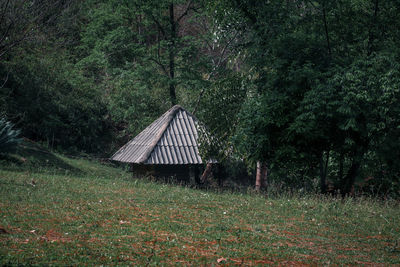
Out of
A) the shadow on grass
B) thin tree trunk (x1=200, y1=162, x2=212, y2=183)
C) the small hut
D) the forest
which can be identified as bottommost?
the shadow on grass

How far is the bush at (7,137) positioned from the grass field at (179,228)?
3674mm

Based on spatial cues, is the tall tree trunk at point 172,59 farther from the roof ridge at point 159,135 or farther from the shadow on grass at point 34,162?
the shadow on grass at point 34,162

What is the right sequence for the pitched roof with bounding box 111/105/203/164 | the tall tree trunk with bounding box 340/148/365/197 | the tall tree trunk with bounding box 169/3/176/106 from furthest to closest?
1. the tall tree trunk with bounding box 169/3/176/106
2. the pitched roof with bounding box 111/105/203/164
3. the tall tree trunk with bounding box 340/148/365/197

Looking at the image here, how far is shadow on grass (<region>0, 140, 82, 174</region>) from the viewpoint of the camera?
18.6 metres

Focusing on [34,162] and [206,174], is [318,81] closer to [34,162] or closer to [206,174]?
[206,174]

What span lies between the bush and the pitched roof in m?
3.95

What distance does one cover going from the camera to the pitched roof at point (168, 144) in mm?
18531

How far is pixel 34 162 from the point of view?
68.1ft

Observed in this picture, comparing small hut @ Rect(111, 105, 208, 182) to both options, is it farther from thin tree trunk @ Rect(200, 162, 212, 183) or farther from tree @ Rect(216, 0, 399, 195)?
thin tree trunk @ Rect(200, 162, 212, 183)

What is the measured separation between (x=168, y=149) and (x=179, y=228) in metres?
9.93

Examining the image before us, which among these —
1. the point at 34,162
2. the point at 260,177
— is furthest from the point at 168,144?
the point at 34,162

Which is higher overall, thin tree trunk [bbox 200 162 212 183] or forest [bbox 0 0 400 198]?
forest [bbox 0 0 400 198]

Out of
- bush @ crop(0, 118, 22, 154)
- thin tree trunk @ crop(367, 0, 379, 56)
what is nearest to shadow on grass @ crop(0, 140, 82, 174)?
bush @ crop(0, 118, 22, 154)

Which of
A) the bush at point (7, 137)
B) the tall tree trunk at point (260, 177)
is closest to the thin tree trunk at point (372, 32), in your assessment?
the tall tree trunk at point (260, 177)
